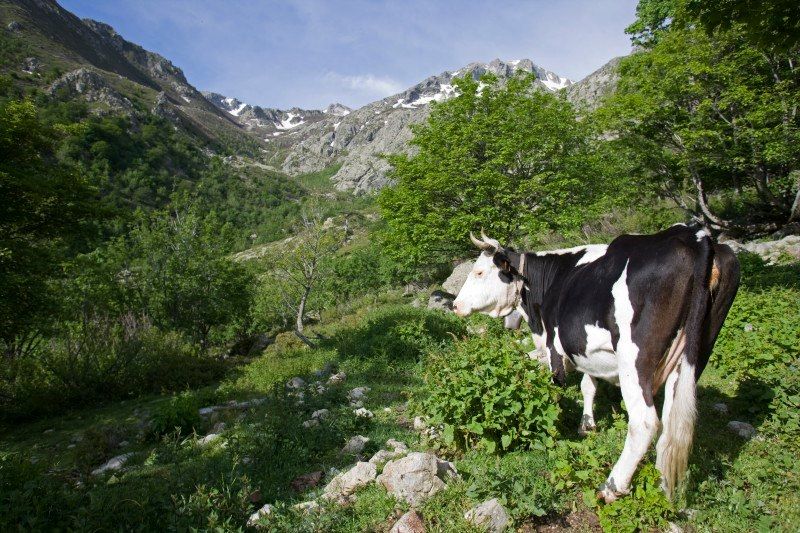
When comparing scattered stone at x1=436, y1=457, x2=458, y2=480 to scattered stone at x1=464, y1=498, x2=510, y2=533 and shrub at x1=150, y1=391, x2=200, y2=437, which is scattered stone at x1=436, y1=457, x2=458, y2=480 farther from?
shrub at x1=150, y1=391, x2=200, y2=437

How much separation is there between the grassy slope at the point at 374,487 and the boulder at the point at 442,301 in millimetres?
8703

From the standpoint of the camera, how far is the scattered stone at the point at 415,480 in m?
3.50

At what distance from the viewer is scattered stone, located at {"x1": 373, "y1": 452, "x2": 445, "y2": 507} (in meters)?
3.50

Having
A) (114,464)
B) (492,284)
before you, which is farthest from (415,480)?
(114,464)

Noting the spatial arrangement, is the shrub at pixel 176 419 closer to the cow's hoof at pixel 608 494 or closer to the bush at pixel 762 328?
the cow's hoof at pixel 608 494

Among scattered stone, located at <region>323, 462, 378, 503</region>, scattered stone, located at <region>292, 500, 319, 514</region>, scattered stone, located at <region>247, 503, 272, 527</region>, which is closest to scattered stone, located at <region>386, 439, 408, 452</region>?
scattered stone, located at <region>323, 462, 378, 503</region>

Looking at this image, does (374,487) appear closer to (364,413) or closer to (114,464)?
(364,413)

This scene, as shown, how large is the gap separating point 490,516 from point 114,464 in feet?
20.9

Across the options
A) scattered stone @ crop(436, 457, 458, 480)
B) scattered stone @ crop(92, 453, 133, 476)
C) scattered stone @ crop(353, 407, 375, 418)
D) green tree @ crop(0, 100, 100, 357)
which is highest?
green tree @ crop(0, 100, 100, 357)

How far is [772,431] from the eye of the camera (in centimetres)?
403

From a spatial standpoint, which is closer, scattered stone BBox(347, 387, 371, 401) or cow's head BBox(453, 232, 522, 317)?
cow's head BBox(453, 232, 522, 317)

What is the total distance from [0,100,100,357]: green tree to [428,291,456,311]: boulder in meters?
11.7

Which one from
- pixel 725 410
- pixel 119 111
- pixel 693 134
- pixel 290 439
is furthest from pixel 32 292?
pixel 119 111

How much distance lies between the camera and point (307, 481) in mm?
4418
